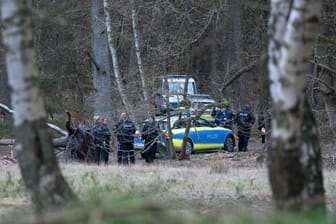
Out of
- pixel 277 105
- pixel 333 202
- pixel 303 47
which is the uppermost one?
pixel 303 47

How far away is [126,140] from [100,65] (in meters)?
6.41

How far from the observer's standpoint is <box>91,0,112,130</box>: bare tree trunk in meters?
28.3

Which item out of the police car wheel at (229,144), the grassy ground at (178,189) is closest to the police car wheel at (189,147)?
the police car wheel at (229,144)

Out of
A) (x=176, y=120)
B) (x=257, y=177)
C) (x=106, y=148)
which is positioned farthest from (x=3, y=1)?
(x=176, y=120)

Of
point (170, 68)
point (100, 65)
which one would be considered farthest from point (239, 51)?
point (170, 68)

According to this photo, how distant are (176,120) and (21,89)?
61.1ft

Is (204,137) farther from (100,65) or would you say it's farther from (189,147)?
(100,65)

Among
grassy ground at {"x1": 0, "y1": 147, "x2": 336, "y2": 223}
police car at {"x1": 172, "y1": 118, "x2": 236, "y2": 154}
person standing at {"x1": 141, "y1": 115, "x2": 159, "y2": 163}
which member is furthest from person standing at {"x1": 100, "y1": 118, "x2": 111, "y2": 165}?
grassy ground at {"x1": 0, "y1": 147, "x2": 336, "y2": 223}

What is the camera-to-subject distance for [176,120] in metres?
25.4

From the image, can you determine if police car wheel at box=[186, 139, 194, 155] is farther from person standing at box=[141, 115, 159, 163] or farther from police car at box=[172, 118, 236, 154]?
person standing at box=[141, 115, 159, 163]

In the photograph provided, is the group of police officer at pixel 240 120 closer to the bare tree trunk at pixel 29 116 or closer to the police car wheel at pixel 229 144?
the police car wheel at pixel 229 144

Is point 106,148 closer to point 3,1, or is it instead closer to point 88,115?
point 88,115

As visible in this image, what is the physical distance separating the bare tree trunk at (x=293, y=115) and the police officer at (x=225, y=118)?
864 inches

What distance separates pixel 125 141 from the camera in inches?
934
